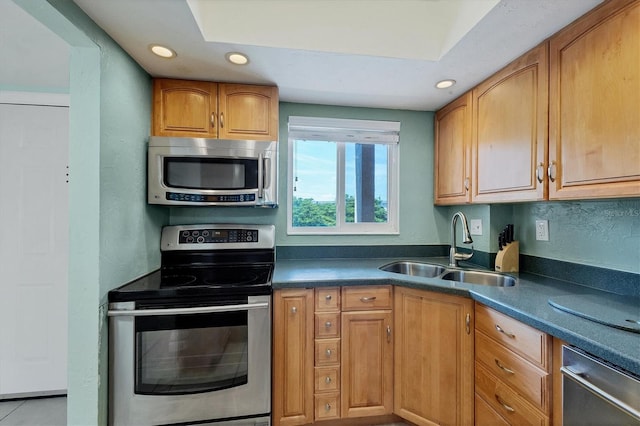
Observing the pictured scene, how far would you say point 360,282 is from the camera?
160 centimetres

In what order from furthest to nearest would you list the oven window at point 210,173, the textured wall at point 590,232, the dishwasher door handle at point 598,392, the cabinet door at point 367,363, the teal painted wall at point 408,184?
the teal painted wall at point 408,184 → the oven window at point 210,173 → the cabinet door at point 367,363 → the textured wall at point 590,232 → the dishwasher door handle at point 598,392

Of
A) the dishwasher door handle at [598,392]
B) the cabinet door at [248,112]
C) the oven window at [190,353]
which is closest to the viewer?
the dishwasher door handle at [598,392]

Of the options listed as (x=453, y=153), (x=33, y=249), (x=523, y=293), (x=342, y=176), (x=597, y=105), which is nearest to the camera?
(x=597, y=105)

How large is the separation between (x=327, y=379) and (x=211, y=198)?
130 centimetres

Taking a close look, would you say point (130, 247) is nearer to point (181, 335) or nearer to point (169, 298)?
point (169, 298)

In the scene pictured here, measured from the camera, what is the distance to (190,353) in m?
1.41

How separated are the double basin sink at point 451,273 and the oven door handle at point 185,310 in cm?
95

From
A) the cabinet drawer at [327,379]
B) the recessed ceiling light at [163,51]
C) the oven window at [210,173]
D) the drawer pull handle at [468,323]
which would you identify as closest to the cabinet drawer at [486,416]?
the drawer pull handle at [468,323]

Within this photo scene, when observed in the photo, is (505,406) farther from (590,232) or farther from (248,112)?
(248,112)

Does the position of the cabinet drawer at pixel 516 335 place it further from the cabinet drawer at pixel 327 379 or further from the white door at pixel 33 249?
the white door at pixel 33 249

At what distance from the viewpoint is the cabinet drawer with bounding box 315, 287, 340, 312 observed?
158cm

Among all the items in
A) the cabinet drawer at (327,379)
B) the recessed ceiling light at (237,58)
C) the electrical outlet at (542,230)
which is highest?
the recessed ceiling light at (237,58)

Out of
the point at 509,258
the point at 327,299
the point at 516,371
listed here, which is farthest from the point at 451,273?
the point at 327,299

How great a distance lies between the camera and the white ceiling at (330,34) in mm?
1188
